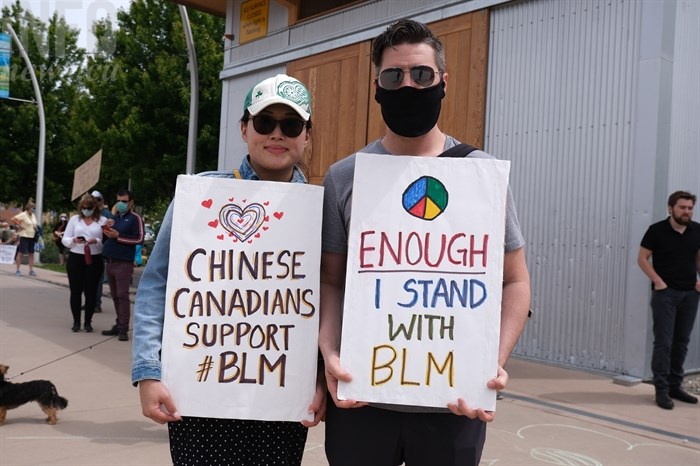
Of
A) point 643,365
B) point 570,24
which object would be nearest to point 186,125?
point 570,24

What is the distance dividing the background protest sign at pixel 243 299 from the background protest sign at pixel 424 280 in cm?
20

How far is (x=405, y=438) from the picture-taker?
6.55 feet

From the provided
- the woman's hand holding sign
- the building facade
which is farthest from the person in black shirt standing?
the woman's hand holding sign

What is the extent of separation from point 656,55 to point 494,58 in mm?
2099

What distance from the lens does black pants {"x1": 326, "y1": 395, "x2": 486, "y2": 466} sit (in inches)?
77.1

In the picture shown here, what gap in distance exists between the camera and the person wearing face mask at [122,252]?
866cm

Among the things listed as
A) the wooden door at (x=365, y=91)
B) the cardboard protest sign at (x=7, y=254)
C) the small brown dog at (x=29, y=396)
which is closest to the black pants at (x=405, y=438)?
the small brown dog at (x=29, y=396)

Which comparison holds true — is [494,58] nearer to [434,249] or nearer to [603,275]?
[603,275]

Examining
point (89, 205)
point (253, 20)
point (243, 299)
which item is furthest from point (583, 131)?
point (253, 20)

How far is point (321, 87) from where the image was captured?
1092cm

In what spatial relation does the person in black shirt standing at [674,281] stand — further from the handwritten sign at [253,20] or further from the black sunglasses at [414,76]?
the handwritten sign at [253,20]

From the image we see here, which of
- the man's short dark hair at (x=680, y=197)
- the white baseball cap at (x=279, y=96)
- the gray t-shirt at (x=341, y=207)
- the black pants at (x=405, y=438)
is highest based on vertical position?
the man's short dark hair at (x=680, y=197)

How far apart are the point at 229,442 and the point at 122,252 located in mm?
7042

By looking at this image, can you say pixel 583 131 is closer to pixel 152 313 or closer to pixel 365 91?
pixel 365 91
